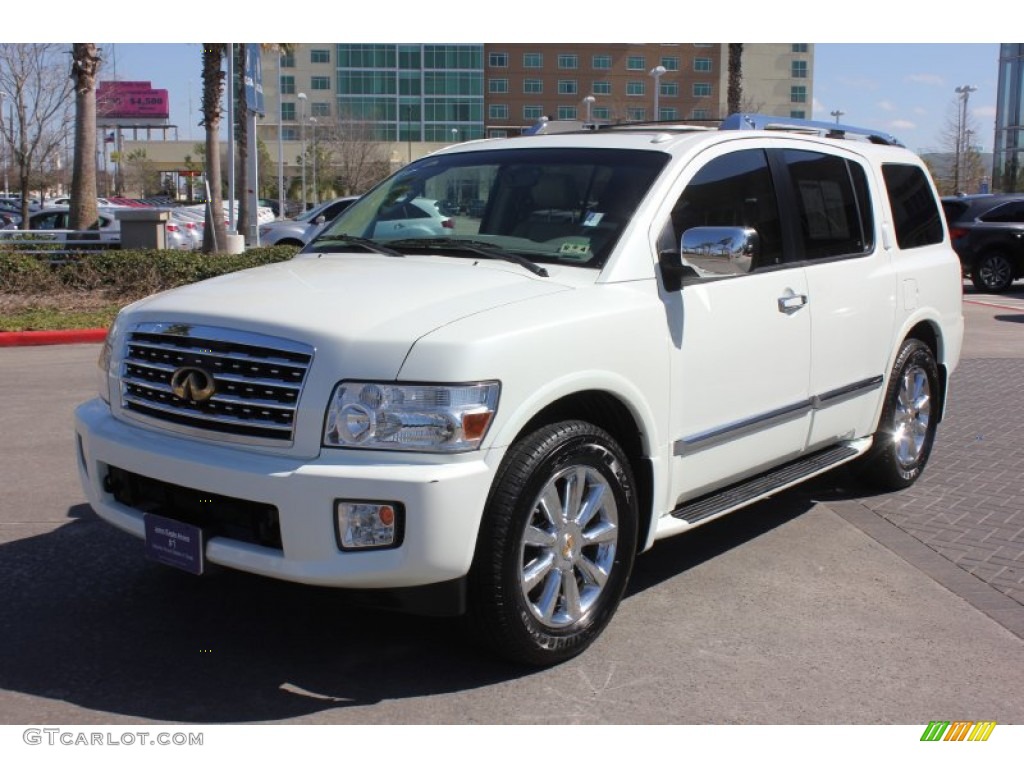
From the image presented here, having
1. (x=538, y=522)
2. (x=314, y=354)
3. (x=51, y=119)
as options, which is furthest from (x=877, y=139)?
(x=51, y=119)

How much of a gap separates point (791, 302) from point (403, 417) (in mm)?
2297

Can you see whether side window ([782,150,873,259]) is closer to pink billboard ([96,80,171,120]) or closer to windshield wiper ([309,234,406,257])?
windshield wiper ([309,234,406,257])

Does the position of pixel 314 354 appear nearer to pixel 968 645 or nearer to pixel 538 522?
pixel 538 522

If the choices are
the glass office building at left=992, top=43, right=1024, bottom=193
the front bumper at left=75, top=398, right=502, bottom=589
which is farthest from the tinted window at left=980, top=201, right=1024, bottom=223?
the glass office building at left=992, top=43, right=1024, bottom=193

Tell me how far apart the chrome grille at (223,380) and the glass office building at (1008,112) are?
57.2m

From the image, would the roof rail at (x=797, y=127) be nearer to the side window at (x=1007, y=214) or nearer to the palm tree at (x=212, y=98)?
the side window at (x=1007, y=214)

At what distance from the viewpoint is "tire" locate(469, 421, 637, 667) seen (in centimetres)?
368

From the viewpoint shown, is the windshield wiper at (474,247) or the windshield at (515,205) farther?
the windshield at (515,205)

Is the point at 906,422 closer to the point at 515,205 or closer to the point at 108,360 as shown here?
the point at 515,205

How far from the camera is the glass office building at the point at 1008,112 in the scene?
56719 mm

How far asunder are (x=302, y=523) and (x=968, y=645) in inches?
104

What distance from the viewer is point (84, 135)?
18125mm

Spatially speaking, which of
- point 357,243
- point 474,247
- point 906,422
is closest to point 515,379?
point 474,247

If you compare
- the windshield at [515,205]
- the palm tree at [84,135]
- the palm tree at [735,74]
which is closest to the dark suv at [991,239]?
the palm tree at [735,74]
